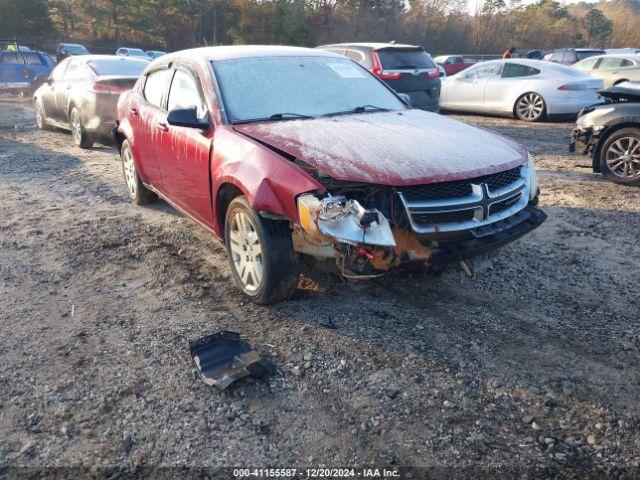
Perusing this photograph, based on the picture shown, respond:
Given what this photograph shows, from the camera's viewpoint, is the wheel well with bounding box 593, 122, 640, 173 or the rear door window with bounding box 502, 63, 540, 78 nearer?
the wheel well with bounding box 593, 122, 640, 173

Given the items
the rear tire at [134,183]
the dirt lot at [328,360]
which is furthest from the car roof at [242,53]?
the dirt lot at [328,360]

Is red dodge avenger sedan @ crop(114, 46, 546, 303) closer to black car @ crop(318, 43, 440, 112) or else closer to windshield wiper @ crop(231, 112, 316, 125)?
windshield wiper @ crop(231, 112, 316, 125)

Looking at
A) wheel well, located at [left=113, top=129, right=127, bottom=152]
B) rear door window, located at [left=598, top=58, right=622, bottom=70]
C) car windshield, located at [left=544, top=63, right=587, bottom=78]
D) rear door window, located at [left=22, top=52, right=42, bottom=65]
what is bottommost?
rear door window, located at [left=22, top=52, right=42, bottom=65]

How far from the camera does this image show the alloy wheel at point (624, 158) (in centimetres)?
664

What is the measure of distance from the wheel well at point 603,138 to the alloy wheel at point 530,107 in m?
5.34

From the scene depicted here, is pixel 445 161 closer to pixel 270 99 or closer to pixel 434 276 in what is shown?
pixel 434 276

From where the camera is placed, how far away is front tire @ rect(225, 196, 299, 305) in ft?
11.6

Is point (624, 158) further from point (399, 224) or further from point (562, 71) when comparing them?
point (562, 71)

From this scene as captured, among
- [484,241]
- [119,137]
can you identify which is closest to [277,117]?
[484,241]

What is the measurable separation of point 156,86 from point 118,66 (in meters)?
5.44

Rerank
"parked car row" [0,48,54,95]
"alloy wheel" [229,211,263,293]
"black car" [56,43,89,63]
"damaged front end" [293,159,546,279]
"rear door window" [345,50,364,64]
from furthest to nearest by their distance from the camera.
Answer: "black car" [56,43,89,63] < "parked car row" [0,48,54,95] < "rear door window" [345,50,364,64] < "alloy wheel" [229,211,263,293] < "damaged front end" [293,159,546,279]

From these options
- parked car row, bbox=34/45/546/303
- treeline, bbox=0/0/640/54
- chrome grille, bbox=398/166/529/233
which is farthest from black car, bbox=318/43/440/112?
treeline, bbox=0/0/640/54

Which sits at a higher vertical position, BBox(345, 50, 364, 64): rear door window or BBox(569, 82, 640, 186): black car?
BBox(345, 50, 364, 64): rear door window

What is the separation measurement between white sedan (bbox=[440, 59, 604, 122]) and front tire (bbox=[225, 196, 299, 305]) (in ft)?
32.5
